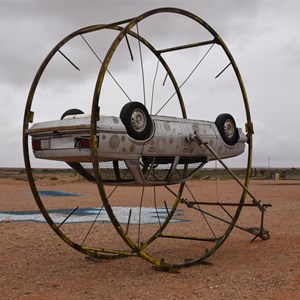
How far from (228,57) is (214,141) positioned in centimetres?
184

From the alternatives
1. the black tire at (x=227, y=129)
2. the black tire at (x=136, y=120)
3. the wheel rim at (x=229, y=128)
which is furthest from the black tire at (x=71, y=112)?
the wheel rim at (x=229, y=128)

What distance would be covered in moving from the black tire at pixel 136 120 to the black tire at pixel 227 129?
97.1 inches

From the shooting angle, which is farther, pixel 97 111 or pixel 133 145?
pixel 133 145

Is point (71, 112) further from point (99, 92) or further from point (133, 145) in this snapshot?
point (99, 92)

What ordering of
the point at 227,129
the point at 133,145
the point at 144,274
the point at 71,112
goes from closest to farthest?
the point at 133,145, the point at 144,274, the point at 71,112, the point at 227,129

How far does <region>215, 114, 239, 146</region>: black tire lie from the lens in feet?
36.0

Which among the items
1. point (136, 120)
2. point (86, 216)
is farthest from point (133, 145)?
point (86, 216)

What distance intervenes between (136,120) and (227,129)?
9.97 feet

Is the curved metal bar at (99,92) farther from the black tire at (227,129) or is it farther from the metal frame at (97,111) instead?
the black tire at (227,129)

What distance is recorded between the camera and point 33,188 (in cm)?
922

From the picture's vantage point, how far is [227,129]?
1109cm

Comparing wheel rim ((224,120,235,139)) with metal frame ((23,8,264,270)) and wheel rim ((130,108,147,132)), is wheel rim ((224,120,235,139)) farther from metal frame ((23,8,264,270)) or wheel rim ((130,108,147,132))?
wheel rim ((130,108,147,132))

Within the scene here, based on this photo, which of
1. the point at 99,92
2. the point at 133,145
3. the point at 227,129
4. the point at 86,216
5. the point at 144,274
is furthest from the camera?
the point at 86,216

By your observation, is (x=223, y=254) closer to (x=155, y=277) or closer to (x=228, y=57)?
(x=155, y=277)
